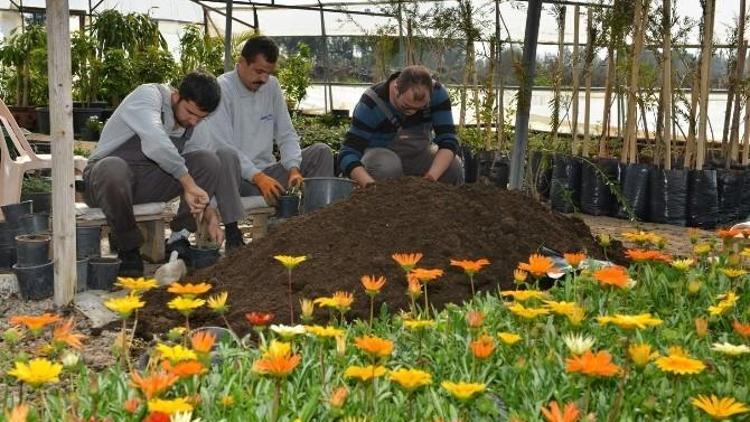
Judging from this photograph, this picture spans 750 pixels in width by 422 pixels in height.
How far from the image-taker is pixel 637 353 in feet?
5.05

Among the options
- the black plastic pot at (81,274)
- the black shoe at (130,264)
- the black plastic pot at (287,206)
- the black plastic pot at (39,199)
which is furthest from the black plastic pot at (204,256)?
the black plastic pot at (39,199)

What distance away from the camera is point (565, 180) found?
712cm

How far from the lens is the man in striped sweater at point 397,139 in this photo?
195 inches

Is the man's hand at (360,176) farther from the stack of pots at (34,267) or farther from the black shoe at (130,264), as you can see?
the stack of pots at (34,267)

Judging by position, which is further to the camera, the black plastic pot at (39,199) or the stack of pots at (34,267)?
the black plastic pot at (39,199)

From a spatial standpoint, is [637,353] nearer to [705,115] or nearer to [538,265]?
[538,265]

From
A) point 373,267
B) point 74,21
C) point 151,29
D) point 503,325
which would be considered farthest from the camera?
point 74,21

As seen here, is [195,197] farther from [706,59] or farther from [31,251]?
[706,59]

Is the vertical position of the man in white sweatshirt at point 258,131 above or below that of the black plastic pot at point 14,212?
above

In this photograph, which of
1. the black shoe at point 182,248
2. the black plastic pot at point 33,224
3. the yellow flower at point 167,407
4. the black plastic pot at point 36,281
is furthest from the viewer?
the black shoe at point 182,248

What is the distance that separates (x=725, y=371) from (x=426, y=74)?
2.92 metres

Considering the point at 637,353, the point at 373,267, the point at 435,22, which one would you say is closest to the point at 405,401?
the point at 637,353

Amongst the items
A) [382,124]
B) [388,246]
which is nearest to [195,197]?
[388,246]

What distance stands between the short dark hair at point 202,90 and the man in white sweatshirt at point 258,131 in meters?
0.46
